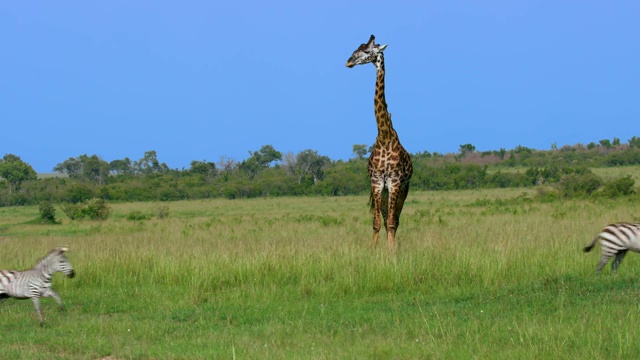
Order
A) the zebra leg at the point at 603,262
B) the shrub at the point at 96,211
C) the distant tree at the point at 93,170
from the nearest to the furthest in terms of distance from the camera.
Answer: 1. the zebra leg at the point at 603,262
2. the shrub at the point at 96,211
3. the distant tree at the point at 93,170

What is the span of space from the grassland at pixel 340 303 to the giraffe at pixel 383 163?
24.4 inches

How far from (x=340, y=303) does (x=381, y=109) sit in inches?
200

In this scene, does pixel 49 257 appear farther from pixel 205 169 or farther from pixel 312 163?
pixel 205 169

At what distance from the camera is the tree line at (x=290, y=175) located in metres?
57.6

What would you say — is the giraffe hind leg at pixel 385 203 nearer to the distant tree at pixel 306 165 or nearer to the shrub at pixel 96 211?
the shrub at pixel 96 211

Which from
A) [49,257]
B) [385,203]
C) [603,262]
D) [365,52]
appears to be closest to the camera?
[49,257]

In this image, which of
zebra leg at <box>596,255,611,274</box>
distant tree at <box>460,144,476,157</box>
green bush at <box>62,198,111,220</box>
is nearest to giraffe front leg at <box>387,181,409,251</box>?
zebra leg at <box>596,255,611,274</box>

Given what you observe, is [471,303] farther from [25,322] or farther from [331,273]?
[25,322]

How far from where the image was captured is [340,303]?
30.8ft

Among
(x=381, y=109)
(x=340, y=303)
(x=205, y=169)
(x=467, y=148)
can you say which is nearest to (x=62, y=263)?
(x=340, y=303)

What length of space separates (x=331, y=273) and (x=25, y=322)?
4065 millimetres

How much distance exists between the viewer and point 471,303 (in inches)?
348

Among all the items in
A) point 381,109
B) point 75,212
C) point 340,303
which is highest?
point 381,109

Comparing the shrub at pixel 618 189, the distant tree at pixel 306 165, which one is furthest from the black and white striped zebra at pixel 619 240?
the distant tree at pixel 306 165
